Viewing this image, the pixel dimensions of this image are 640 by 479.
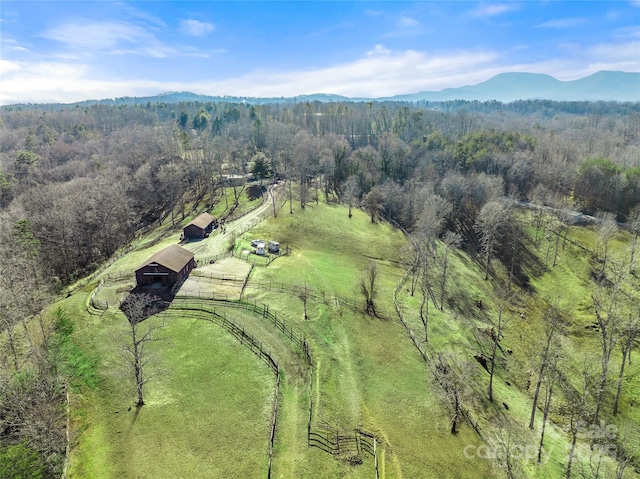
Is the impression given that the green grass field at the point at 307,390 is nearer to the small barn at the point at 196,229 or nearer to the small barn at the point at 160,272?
the small barn at the point at 160,272

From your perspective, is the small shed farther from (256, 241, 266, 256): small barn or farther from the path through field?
the path through field

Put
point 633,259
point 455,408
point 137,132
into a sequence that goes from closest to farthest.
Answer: point 455,408 < point 633,259 < point 137,132

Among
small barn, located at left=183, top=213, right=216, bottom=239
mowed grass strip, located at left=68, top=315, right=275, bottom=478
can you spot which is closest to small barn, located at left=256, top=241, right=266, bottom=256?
small barn, located at left=183, top=213, right=216, bottom=239

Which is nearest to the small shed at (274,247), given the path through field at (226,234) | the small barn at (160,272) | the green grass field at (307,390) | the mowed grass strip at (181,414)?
the green grass field at (307,390)

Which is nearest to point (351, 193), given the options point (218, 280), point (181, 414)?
point (218, 280)

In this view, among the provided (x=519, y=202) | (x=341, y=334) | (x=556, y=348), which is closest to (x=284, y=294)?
(x=341, y=334)

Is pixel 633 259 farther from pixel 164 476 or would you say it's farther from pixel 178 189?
pixel 178 189

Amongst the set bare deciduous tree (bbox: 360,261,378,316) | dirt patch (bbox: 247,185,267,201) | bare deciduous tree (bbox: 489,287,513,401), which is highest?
dirt patch (bbox: 247,185,267,201)
